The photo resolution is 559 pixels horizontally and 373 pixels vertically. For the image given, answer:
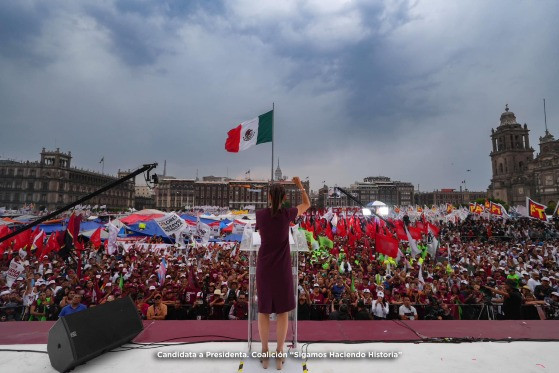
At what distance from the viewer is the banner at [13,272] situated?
9.82 metres

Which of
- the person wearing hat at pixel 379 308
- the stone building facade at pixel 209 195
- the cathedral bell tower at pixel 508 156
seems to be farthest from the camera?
the stone building facade at pixel 209 195

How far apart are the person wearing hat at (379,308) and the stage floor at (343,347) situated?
3212 millimetres

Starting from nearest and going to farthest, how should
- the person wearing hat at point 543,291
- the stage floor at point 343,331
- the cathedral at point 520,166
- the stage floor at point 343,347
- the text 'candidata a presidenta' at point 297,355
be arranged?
the stage floor at point 343,347
the text 'candidata a presidenta' at point 297,355
the stage floor at point 343,331
the person wearing hat at point 543,291
the cathedral at point 520,166

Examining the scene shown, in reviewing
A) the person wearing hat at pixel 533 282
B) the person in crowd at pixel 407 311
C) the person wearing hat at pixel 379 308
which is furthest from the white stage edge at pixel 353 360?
the person wearing hat at pixel 533 282

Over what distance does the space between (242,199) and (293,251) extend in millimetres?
122635

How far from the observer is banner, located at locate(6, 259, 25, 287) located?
9.82 metres

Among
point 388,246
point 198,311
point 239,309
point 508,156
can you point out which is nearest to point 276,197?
point 239,309

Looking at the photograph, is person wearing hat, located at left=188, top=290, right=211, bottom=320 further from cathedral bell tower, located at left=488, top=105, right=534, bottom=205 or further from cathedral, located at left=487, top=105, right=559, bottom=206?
cathedral bell tower, located at left=488, top=105, right=534, bottom=205

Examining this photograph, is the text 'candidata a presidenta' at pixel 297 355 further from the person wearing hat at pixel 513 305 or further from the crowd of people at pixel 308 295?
the person wearing hat at pixel 513 305

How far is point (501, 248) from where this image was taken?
709 inches

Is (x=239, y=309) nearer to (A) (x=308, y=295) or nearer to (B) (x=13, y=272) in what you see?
(A) (x=308, y=295)

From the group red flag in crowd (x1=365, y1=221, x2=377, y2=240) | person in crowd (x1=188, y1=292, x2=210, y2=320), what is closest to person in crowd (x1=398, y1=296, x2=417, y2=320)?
person in crowd (x1=188, y1=292, x2=210, y2=320)

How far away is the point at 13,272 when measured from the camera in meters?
9.94

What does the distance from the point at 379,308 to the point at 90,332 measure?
20.7 feet
